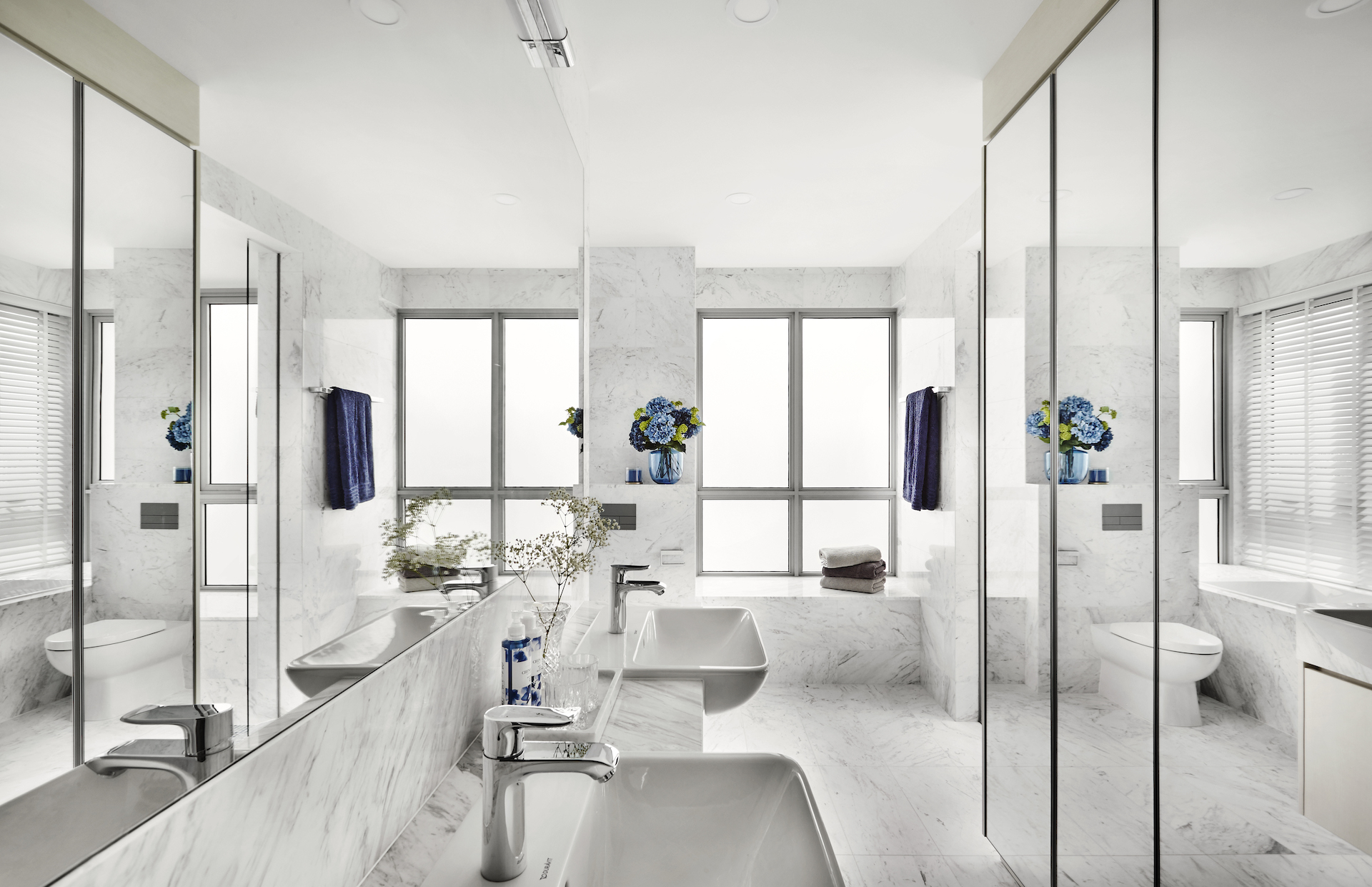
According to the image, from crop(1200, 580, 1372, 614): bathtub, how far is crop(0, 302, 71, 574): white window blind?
55.2 inches

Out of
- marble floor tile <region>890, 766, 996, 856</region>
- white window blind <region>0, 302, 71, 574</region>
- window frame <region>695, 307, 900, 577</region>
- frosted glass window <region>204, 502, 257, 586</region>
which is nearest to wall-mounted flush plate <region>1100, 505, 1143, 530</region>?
marble floor tile <region>890, 766, 996, 856</region>

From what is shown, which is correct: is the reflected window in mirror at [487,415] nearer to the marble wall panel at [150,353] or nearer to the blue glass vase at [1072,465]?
the marble wall panel at [150,353]

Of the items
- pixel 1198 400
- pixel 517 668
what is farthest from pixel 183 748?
pixel 1198 400

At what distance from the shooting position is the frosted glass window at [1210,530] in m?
1.11

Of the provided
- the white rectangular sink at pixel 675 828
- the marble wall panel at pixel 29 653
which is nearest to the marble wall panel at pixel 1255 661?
the white rectangular sink at pixel 675 828

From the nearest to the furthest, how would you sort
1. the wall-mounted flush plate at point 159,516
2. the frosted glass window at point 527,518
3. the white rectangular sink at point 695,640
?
the wall-mounted flush plate at point 159,516
the frosted glass window at point 527,518
the white rectangular sink at point 695,640

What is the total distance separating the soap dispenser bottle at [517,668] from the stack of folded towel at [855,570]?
3.00 metres

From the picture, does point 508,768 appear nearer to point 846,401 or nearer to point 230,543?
point 230,543

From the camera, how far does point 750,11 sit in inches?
66.0

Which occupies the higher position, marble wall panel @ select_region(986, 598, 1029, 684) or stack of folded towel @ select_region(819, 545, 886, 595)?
marble wall panel @ select_region(986, 598, 1029, 684)

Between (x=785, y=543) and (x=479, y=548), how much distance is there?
3.32m

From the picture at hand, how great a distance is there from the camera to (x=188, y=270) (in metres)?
0.52

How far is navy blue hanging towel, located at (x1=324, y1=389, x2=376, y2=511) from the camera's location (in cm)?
77

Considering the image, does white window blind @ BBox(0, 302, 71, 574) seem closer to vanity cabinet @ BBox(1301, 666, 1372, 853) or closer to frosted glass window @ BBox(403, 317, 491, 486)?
frosted glass window @ BBox(403, 317, 491, 486)
